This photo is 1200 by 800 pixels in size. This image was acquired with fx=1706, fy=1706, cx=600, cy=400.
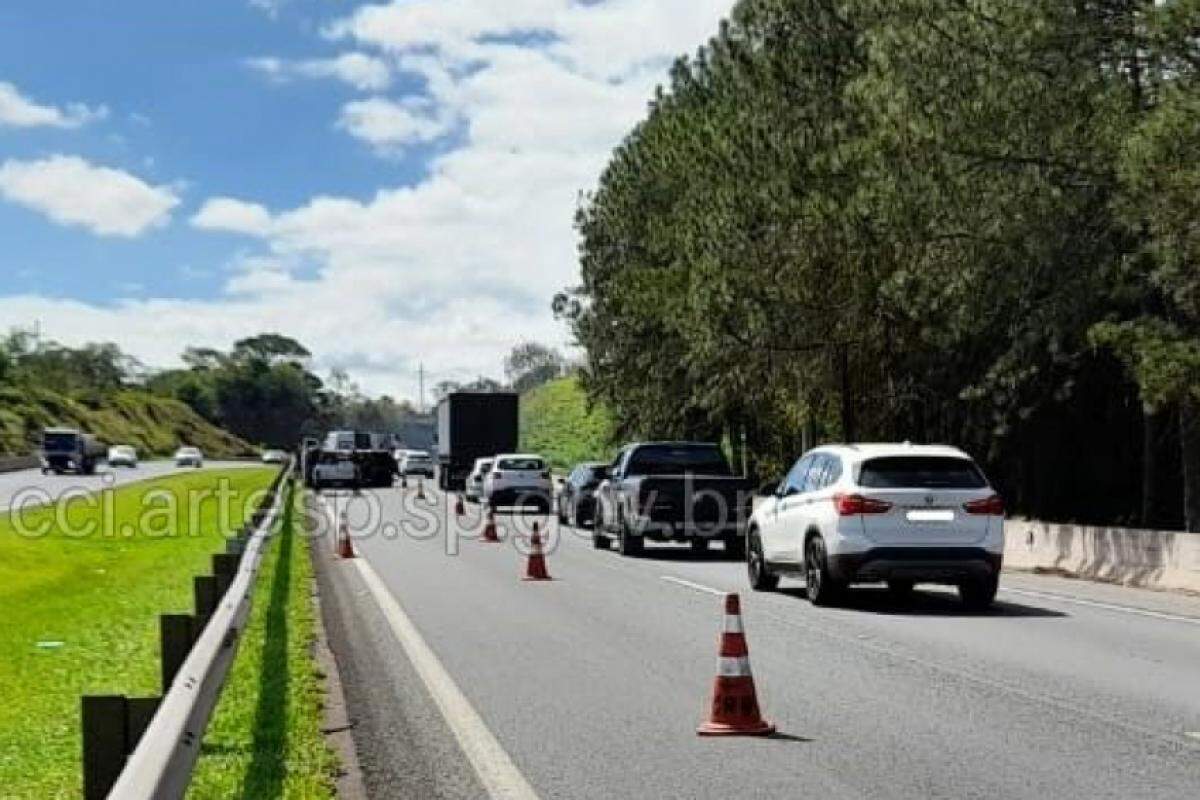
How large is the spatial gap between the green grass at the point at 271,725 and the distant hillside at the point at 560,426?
347ft

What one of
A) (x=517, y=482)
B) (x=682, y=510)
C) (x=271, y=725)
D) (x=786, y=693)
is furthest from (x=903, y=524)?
(x=517, y=482)

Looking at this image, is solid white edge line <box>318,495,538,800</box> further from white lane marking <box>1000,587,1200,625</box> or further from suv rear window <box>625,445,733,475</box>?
suv rear window <box>625,445,733,475</box>

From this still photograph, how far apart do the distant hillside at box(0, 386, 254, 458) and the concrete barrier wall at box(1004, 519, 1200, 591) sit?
4340 inches

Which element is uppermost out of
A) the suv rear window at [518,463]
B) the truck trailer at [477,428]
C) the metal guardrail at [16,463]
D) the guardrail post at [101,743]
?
the truck trailer at [477,428]

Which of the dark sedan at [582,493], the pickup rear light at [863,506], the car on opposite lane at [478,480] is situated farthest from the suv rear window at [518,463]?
the pickup rear light at [863,506]

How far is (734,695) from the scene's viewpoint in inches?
390

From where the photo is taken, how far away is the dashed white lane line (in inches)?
327

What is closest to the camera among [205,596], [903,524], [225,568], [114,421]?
[205,596]

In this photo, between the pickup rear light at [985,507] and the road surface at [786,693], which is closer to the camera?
the road surface at [786,693]

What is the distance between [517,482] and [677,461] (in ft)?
62.3

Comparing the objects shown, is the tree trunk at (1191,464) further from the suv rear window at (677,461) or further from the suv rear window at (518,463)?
the suv rear window at (518,463)

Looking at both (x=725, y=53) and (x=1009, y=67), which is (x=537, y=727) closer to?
(x=1009, y=67)

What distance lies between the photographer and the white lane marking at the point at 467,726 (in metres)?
8.30

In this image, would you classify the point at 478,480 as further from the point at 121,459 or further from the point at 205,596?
the point at 121,459
